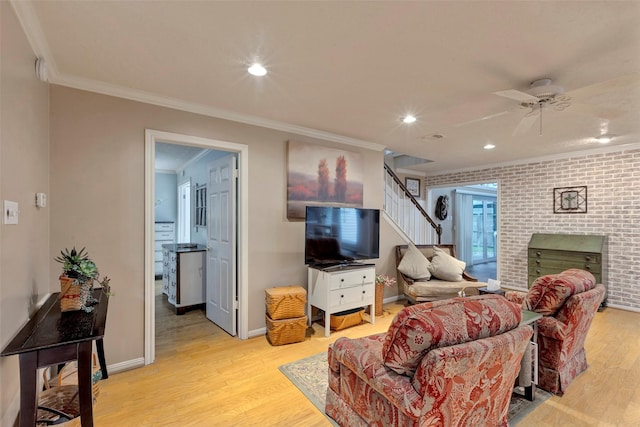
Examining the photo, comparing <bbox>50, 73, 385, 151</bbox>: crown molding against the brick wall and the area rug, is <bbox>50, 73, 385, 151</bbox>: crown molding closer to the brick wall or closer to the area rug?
the area rug

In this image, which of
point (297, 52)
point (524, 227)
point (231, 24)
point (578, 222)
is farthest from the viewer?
point (524, 227)

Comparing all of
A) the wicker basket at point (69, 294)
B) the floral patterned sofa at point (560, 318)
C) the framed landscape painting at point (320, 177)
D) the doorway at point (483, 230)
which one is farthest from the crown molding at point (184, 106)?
the doorway at point (483, 230)

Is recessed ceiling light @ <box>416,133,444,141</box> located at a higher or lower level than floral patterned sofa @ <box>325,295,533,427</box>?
higher

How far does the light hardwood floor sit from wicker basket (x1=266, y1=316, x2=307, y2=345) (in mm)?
73

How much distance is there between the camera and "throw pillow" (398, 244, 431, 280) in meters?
4.45

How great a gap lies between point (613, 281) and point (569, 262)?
639 millimetres

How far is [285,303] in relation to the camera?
3.24 metres

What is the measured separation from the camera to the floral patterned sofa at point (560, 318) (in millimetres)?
2221

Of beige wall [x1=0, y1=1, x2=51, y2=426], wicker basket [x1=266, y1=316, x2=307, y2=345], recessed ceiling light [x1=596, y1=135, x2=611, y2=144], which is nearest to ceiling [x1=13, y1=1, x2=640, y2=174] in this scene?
beige wall [x1=0, y1=1, x2=51, y2=426]

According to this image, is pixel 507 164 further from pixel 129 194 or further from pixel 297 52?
pixel 129 194

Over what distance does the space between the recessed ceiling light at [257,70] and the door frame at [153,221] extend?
3.43ft

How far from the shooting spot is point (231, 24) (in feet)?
5.71

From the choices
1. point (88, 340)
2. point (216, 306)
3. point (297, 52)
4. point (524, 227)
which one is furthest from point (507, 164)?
point (88, 340)

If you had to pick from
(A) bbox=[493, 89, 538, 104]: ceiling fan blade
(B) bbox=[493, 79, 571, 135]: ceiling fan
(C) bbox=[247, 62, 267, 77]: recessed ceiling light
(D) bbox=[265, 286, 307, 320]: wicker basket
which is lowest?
(D) bbox=[265, 286, 307, 320]: wicker basket
